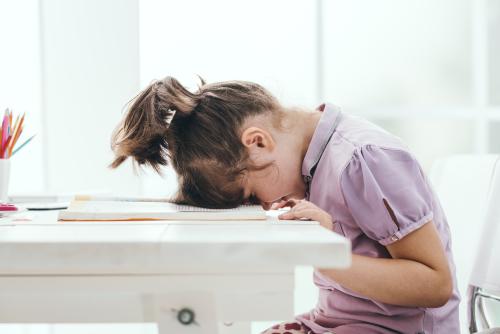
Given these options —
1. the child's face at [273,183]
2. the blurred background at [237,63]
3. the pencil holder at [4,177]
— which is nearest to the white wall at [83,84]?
the blurred background at [237,63]

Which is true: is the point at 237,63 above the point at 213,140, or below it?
above

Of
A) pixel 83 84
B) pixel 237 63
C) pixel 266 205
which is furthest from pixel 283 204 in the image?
pixel 237 63

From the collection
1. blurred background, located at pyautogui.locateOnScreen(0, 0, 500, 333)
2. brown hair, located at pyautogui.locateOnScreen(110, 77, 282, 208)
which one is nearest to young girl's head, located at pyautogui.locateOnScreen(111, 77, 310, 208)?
brown hair, located at pyautogui.locateOnScreen(110, 77, 282, 208)

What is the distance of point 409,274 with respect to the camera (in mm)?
878

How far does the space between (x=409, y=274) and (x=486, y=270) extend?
0.34 meters

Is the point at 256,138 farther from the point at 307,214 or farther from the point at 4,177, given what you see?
the point at 4,177

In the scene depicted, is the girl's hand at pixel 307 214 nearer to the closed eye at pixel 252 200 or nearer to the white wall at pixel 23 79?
the closed eye at pixel 252 200

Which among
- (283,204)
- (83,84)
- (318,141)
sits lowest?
(283,204)

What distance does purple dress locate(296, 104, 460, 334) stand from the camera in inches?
35.4

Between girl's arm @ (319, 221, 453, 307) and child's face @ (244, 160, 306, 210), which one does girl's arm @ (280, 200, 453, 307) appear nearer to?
girl's arm @ (319, 221, 453, 307)

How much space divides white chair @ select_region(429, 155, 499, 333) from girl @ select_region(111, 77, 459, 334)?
0.27 meters

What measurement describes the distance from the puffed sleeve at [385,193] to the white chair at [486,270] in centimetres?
27

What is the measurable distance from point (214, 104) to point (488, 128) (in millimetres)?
2604

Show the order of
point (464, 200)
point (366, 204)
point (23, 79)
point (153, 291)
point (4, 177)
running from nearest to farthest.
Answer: point (153, 291)
point (366, 204)
point (4, 177)
point (464, 200)
point (23, 79)
